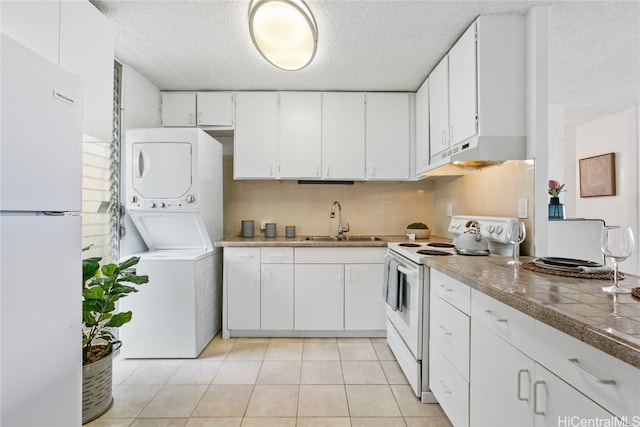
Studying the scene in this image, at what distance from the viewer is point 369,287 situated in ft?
9.12

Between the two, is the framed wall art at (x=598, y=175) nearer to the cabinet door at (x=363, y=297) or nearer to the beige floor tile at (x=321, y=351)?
the cabinet door at (x=363, y=297)

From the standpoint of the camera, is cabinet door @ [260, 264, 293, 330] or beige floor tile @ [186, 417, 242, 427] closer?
beige floor tile @ [186, 417, 242, 427]

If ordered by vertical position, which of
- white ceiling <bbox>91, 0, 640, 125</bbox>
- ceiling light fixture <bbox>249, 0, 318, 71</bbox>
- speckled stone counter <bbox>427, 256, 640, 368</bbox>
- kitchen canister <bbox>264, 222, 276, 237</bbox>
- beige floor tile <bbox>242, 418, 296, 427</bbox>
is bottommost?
beige floor tile <bbox>242, 418, 296, 427</bbox>

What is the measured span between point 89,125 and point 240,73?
1.38 meters

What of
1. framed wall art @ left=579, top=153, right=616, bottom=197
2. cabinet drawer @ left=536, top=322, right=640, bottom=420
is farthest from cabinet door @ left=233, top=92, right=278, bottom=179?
framed wall art @ left=579, top=153, right=616, bottom=197

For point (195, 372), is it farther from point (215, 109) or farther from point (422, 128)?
point (422, 128)

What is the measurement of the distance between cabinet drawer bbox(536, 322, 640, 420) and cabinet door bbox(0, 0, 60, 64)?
7.34 feet

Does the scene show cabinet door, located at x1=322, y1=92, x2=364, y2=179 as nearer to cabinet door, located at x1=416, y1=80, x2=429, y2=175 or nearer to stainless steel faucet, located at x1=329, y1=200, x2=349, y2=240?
stainless steel faucet, located at x1=329, y1=200, x2=349, y2=240

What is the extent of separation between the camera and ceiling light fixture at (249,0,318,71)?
1.51 meters

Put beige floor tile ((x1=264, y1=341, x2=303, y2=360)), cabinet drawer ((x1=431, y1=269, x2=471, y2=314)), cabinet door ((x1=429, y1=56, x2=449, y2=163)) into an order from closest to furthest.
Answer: cabinet drawer ((x1=431, y1=269, x2=471, y2=314))
cabinet door ((x1=429, y1=56, x2=449, y2=163))
beige floor tile ((x1=264, y1=341, x2=303, y2=360))

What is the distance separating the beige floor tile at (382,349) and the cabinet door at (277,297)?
765 millimetres

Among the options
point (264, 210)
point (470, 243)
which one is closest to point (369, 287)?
point (470, 243)

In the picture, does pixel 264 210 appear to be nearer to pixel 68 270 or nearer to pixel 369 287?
pixel 369 287

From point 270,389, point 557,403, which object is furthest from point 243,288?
point 557,403
